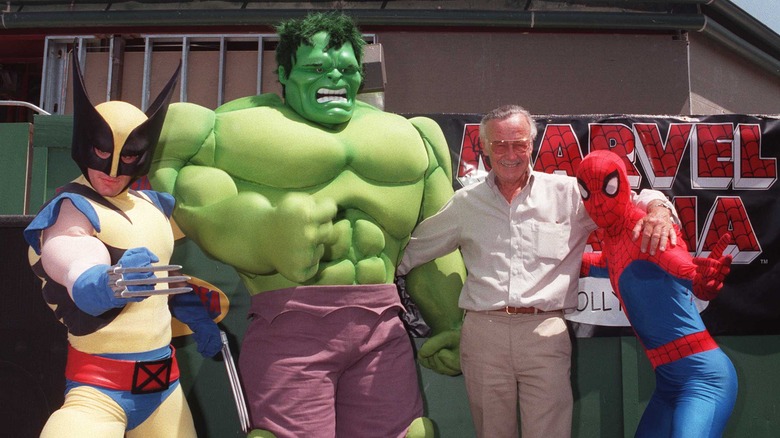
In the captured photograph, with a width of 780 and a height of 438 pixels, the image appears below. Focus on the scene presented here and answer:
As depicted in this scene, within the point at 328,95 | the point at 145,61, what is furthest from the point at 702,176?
the point at 145,61

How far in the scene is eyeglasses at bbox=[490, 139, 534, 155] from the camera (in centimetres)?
257

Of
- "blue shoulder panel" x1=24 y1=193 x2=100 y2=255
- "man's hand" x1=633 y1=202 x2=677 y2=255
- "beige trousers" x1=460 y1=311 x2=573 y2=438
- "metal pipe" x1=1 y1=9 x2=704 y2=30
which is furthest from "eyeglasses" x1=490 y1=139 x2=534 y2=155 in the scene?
"metal pipe" x1=1 y1=9 x2=704 y2=30

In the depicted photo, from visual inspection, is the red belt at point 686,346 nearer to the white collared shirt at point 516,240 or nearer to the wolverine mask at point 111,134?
the white collared shirt at point 516,240

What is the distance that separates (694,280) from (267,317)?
141cm

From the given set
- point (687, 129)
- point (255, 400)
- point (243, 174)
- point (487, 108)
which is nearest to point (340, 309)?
point (255, 400)

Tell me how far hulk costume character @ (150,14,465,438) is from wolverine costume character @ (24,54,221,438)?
0.20 metres

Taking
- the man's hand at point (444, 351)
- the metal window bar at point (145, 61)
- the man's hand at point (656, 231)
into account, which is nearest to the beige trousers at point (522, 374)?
the man's hand at point (444, 351)

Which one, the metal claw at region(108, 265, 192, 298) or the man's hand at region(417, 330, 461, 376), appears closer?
the metal claw at region(108, 265, 192, 298)

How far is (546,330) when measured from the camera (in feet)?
8.20

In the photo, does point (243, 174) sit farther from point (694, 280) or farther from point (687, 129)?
point (687, 129)

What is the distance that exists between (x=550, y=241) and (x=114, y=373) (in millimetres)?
1476

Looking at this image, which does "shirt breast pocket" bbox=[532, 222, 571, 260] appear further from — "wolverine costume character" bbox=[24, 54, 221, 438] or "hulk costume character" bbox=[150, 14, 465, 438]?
"wolverine costume character" bbox=[24, 54, 221, 438]

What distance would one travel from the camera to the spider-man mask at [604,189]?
2.53 metres

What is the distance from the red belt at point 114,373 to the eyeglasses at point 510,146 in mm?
1344
